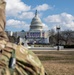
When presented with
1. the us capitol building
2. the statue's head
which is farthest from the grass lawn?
the us capitol building

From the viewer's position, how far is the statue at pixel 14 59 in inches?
82.4

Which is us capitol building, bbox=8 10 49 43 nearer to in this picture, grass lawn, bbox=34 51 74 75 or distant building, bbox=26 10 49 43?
distant building, bbox=26 10 49 43

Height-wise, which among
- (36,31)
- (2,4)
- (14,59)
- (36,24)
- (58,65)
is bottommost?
(58,65)

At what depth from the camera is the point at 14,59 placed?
83.8 inches

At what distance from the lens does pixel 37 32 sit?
18012 centimetres

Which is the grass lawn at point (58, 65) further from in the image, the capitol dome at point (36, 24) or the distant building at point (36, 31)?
the distant building at point (36, 31)

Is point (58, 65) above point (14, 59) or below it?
below

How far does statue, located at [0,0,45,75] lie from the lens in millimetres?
2094

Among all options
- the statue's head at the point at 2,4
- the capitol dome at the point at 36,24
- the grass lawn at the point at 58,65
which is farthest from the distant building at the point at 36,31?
the statue's head at the point at 2,4

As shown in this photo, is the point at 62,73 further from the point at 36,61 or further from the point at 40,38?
the point at 40,38

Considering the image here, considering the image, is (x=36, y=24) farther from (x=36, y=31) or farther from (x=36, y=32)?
(x=36, y=31)

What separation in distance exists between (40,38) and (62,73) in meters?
162

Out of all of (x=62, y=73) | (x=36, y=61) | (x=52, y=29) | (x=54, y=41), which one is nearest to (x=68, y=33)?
(x=54, y=41)

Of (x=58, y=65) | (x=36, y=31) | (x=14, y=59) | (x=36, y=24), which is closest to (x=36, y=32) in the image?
(x=36, y=31)
